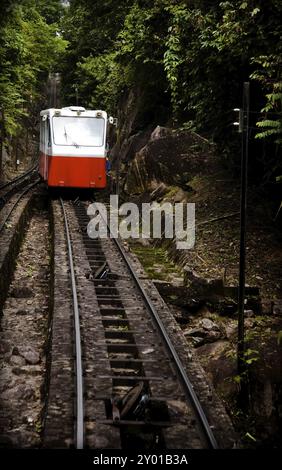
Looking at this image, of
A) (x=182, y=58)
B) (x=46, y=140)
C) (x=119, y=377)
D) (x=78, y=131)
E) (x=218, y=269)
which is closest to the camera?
(x=119, y=377)

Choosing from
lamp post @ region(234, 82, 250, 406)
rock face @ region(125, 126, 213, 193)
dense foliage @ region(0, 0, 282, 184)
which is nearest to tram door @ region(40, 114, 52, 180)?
dense foliage @ region(0, 0, 282, 184)

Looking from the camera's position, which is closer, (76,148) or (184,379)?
(184,379)

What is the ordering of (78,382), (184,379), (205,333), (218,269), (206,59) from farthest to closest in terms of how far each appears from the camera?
(206,59) → (218,269) → (205,333) → (184,379) → (78,382)

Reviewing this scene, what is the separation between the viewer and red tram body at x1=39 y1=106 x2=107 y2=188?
62.9 ft

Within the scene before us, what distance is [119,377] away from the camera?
706 cm

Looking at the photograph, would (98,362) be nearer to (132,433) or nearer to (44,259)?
(132,433)

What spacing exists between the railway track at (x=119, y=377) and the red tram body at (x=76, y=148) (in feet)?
27.7

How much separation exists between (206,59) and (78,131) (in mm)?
8059

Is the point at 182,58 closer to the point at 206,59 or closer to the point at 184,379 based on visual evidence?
the point at 206,59

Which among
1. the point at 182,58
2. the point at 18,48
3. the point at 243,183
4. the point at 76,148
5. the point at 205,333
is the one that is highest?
the point at 18,48

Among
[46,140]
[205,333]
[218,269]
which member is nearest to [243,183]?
[205,333]

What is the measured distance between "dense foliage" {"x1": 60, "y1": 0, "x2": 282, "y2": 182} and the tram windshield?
3.01 m
